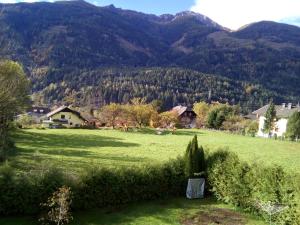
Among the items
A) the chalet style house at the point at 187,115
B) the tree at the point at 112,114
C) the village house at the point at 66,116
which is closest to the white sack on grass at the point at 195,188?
the tree at the point at 112,114

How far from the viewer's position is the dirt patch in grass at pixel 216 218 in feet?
65.8

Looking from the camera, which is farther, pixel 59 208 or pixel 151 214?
pixel 151 214

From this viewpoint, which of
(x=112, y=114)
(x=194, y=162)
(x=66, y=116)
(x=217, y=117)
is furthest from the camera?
(x=66, y=116)

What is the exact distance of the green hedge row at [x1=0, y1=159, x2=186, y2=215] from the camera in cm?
1939

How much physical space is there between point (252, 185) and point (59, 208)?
9452 mm

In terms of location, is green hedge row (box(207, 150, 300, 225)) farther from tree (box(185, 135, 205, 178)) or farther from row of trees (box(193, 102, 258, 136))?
row of trees (box(193, 102, 258, 136))

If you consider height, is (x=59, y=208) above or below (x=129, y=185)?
below

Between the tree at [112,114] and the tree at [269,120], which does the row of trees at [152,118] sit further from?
the tree at [269,120]

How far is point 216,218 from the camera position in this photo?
2070 cm

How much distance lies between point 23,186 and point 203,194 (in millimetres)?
10339

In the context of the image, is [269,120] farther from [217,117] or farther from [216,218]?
[216,218]

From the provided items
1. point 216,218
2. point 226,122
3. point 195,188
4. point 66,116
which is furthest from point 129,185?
point 66,116

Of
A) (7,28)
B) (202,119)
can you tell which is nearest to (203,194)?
(7,28)

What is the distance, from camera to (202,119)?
126 metres
